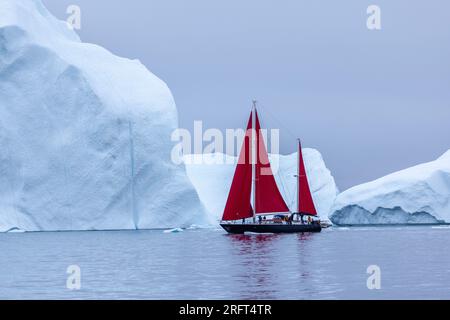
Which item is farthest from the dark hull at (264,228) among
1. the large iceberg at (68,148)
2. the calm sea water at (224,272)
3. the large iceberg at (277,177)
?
the large iceberg at (277,177)

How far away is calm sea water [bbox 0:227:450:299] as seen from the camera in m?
19.8

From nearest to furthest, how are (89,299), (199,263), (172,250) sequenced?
1. (89,299)
2. (199,263)
3. (172,250)

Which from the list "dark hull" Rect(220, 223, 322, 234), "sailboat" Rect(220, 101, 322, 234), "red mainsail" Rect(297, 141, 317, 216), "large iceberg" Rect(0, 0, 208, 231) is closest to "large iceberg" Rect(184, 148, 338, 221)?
"large iceberg" Rect(0, 0, 208, 231)

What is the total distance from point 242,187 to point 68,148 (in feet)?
49.3

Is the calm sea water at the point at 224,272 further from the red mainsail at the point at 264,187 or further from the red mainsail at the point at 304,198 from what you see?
the red mainsail at the point at 304,198

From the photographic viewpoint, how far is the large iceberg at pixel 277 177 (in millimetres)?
105875

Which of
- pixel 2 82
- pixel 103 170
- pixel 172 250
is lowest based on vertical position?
pixel 172 250

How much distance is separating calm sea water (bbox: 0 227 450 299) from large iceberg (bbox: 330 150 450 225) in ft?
123

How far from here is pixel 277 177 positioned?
109375mm

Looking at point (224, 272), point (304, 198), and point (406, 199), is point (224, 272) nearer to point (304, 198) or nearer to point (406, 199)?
point (304, 198)

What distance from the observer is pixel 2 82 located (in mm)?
59469
